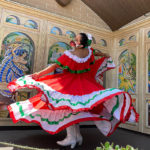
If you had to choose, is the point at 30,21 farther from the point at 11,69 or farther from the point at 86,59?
the point at 86,59

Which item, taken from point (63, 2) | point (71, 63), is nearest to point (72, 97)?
point (71, 63)

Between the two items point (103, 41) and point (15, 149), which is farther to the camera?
point (103, 41)

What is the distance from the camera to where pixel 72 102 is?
1.61 metres

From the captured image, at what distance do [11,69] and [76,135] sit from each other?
1578 millimetres

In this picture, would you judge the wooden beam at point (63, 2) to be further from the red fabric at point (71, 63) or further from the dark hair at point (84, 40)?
the red fabric at point (71, 63)

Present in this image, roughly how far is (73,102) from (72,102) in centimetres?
1

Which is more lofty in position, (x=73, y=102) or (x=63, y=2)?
(x=63, y=2)

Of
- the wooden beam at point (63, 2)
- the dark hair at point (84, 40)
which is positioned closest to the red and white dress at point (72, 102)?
the dark hair at point (84, 40)

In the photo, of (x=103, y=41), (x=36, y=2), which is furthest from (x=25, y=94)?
(x=103, y=41)

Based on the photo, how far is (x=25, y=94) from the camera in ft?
8.88

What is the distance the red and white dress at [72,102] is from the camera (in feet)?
5.23

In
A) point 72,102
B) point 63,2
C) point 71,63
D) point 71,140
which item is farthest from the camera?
point 63,2

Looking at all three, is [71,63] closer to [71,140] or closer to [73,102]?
[73,102]

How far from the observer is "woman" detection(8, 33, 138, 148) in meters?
1.60
